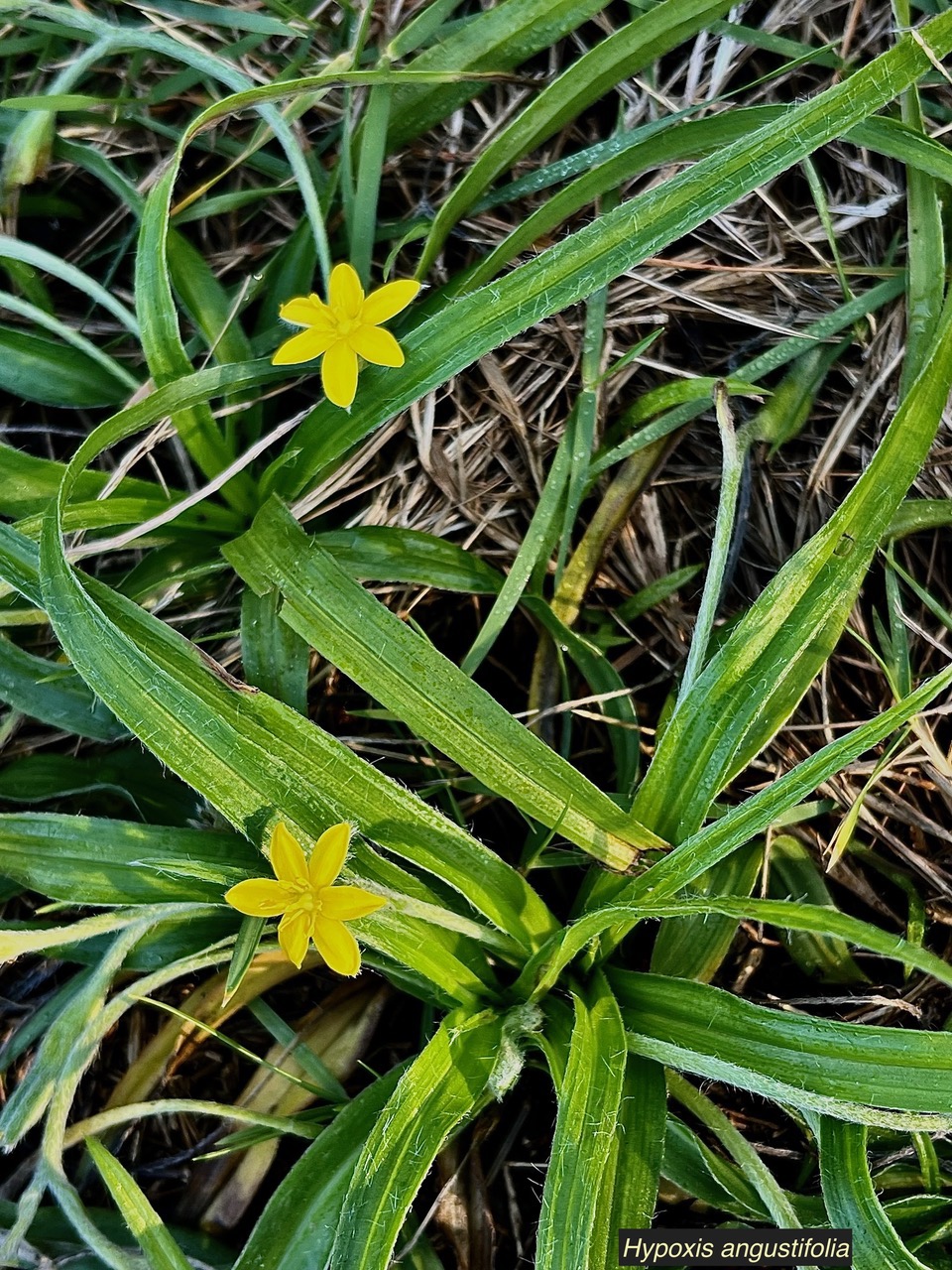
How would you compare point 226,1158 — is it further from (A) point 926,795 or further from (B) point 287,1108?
(A) point 926,795

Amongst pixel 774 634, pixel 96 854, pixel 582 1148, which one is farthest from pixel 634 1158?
pixel 96 854

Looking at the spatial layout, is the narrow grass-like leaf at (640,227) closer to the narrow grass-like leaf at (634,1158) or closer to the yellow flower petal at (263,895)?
the yellow flower petal at (263,895)

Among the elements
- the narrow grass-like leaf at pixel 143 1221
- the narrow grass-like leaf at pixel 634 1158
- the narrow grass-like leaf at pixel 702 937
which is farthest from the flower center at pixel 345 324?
the narrow grass-like leaf at pixel 143 1221

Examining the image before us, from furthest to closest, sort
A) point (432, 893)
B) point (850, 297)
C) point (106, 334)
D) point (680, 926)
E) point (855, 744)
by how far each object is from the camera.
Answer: point (106, 334) → point (850, 297) → point (680, 926) → point (432, 893) → point (855, 744)

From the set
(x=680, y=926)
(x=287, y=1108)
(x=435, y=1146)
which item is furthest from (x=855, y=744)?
(x=287, y=1108)

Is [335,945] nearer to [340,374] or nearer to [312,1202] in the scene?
[312,1202]
